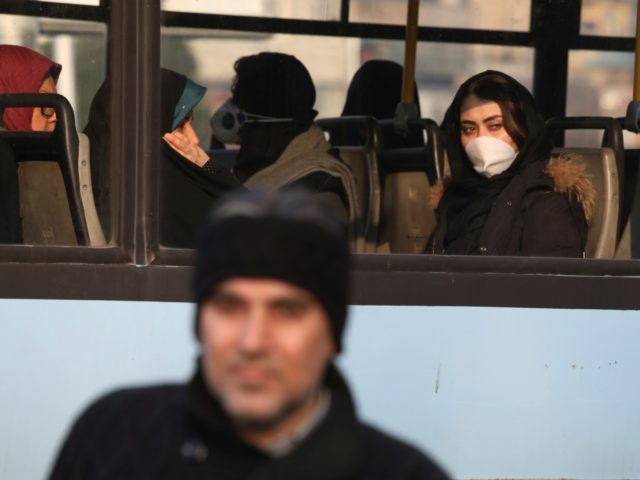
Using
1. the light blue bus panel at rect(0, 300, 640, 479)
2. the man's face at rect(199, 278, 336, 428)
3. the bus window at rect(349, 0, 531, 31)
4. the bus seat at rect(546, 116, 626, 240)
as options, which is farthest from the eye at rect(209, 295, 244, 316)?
the bus window at rect(349, 0, 531, 31)

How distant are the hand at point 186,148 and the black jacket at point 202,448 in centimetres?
199

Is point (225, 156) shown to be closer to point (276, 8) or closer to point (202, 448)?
point (276, 8)

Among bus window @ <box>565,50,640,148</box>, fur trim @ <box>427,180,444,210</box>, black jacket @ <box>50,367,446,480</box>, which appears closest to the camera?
black jacket @ <box>50,367,446,480</box>

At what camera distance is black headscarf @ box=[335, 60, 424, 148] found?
4.52 metres

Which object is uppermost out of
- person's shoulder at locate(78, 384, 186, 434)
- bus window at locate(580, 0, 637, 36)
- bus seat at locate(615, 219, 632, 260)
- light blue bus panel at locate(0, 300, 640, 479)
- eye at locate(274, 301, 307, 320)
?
bus window at locate(580, 0, 637, 36)

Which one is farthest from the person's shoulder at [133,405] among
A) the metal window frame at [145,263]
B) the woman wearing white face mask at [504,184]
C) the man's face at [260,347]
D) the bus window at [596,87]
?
the bus window at [596,87]

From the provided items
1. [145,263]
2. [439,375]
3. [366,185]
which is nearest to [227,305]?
[145,263]

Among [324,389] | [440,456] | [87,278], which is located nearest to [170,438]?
[324,389]

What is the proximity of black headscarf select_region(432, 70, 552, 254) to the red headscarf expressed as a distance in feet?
3.82

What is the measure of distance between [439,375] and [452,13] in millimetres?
1520

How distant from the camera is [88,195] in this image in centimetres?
356

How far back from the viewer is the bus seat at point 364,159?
164 inches

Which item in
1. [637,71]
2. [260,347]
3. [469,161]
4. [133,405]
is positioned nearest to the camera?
[260,347]

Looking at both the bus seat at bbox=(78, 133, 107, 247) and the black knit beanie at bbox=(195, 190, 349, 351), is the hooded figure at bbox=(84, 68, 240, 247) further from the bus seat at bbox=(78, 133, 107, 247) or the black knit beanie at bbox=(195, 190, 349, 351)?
the black knit beanie at bbox=(195, 190, 349, 351)
